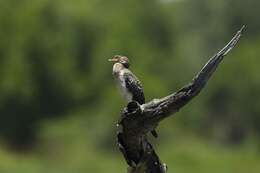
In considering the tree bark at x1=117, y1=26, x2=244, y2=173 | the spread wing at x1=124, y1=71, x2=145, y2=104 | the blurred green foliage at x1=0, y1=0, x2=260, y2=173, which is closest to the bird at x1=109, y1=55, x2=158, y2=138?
the spread wing at x1=124, y1=71, x2=145, y2=104

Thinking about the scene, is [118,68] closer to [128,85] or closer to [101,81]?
[128,85]

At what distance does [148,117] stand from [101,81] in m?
48.8

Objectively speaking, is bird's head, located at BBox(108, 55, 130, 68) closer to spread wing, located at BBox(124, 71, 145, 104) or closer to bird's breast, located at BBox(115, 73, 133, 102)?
bird's breast, located at BBox(115, 73, 133, 102)

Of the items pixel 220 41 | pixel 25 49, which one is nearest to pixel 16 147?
pixel 25 49

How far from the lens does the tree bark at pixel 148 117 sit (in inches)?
239

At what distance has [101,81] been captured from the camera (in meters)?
54.9

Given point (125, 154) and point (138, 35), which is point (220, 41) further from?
point (125, 154)

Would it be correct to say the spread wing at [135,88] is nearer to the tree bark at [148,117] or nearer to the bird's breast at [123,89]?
the bird's breast at [123,89]

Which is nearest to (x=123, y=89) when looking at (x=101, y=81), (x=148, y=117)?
(x=148, y=117)

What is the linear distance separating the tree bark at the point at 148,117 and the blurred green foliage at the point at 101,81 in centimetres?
3183

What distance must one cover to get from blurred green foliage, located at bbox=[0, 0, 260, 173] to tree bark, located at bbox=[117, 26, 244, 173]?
31829 mm

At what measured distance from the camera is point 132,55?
182ft

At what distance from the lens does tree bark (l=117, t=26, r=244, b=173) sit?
6070 millimetres

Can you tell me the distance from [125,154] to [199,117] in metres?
53.0
